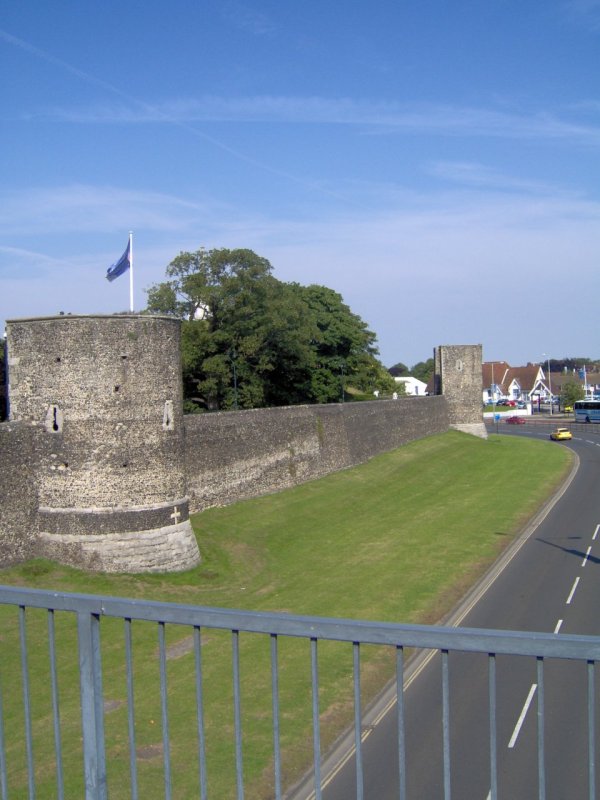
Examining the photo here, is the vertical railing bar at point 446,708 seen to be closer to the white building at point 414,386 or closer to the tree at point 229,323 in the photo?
the tree at point 229,323

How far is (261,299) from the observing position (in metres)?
45.8

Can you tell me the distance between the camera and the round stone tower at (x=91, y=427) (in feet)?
67.9

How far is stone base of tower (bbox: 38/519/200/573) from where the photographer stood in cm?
2086

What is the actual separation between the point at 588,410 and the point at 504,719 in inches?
3115

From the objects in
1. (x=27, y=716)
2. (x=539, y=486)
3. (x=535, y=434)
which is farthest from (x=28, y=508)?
(x=535, y=434)

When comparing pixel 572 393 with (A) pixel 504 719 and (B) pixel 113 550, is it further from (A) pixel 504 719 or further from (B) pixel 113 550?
(A) pixel 504 719

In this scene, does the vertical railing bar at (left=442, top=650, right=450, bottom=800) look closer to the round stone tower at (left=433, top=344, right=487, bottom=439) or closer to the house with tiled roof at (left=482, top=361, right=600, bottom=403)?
the round stone tower at (left=433, top=344, right=487, bottom=439)

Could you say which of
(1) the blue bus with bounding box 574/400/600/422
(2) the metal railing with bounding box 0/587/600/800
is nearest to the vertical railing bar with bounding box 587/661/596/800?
(2) the metal railing with bounding box 0/587/600/800

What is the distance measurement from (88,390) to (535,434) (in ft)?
187

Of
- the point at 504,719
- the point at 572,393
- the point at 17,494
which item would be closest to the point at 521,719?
the point at 504,719

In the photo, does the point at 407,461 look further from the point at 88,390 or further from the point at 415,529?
the point at 88,390

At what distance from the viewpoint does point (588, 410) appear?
284ft

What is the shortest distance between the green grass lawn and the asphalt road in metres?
1.01

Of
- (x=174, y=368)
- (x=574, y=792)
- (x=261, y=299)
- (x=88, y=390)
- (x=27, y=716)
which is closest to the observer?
(x=27, y=716)
